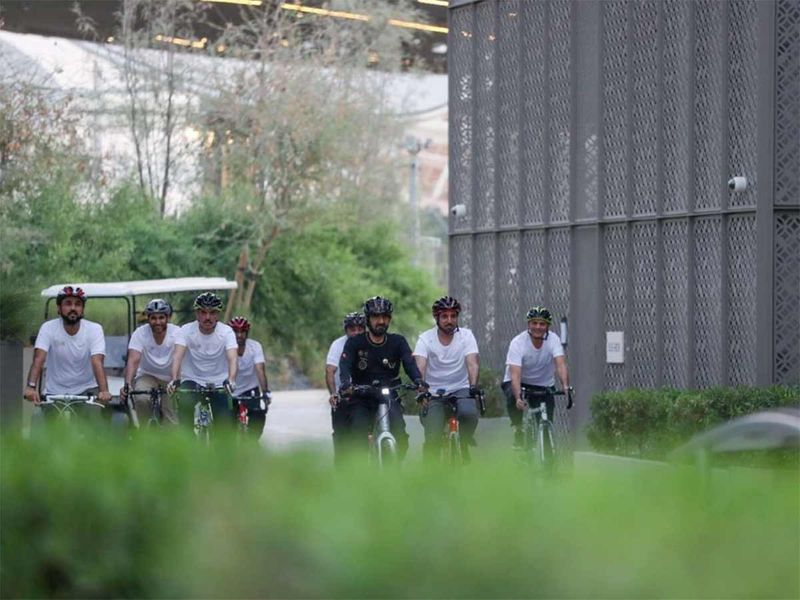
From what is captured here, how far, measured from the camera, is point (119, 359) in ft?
70.8

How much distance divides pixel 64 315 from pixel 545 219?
7.56 m

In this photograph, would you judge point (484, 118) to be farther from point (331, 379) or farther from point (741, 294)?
point (331, 379)

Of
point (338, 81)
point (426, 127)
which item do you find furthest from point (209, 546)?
point (426, 127)

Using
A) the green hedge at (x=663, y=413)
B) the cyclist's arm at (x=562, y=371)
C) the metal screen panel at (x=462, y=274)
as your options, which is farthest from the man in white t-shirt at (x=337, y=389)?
the metal screen panel at (x=462, y=274)

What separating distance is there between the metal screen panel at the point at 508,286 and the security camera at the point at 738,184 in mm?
4438

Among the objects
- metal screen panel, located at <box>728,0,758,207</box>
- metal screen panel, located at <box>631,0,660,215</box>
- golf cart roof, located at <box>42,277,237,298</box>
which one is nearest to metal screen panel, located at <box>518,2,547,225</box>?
metal screen panel, located at <box>631,0,660,215</box>

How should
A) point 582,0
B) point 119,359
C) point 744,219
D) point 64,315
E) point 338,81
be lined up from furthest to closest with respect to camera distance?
1. point 338,81
2. point 119,359
3. point 582,0
4. point 744,219
5. point 64,315

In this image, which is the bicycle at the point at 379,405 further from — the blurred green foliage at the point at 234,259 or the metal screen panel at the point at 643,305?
the blurred green foliage at the point at 234,259

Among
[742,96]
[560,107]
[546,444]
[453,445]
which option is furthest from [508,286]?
[453,445]

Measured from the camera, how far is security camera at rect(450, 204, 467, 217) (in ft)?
73.6

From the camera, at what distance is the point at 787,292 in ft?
55.8

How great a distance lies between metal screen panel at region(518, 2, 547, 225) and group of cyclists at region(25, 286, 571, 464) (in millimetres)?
4987

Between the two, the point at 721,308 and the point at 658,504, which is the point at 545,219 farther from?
the point at 658,504

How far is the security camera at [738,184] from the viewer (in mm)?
17203
